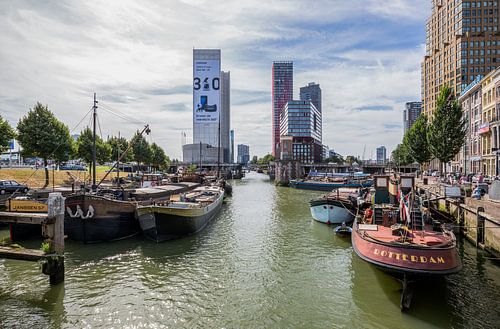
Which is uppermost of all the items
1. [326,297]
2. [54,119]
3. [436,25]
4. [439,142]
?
[436,25]

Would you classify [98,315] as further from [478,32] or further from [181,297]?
[478,32]

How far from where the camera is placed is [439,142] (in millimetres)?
47156

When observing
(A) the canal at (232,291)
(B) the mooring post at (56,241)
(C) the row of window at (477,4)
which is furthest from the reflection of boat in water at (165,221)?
(C) the row of window at (477,4)

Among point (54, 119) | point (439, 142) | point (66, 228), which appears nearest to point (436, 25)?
point (439, 142)

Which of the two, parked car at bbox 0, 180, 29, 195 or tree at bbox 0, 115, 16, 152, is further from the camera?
tree at bbox 0, 115, 16, 152

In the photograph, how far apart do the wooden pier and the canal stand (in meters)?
0.85

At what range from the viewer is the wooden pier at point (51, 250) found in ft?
50.9

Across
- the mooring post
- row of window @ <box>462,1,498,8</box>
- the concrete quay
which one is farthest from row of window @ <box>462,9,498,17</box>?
the mooring post

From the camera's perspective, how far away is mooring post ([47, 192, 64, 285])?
15984 mm

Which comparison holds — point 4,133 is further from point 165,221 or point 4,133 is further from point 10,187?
point 165,221

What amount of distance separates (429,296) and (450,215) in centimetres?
2028

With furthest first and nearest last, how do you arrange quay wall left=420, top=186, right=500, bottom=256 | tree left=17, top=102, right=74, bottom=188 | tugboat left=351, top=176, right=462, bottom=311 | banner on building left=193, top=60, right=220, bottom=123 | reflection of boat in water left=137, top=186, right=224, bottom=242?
banner on building left=193, top=60, right=220, bottom=123, tree left=17, top=102, right=74, bottom=188, reflection of boat in water left=137, top=186, right=224, bottom=242, quay wall left=420, top=186, right=500, bottom=256, tugboat left=351, top=176, right=462, bottom=311

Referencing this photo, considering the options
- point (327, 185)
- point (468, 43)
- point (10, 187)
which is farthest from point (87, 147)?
point (468, 43)

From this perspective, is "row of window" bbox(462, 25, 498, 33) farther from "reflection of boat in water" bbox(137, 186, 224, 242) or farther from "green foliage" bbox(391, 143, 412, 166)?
"reflection of boat in water" bbox(137, 186, 224, 242)
